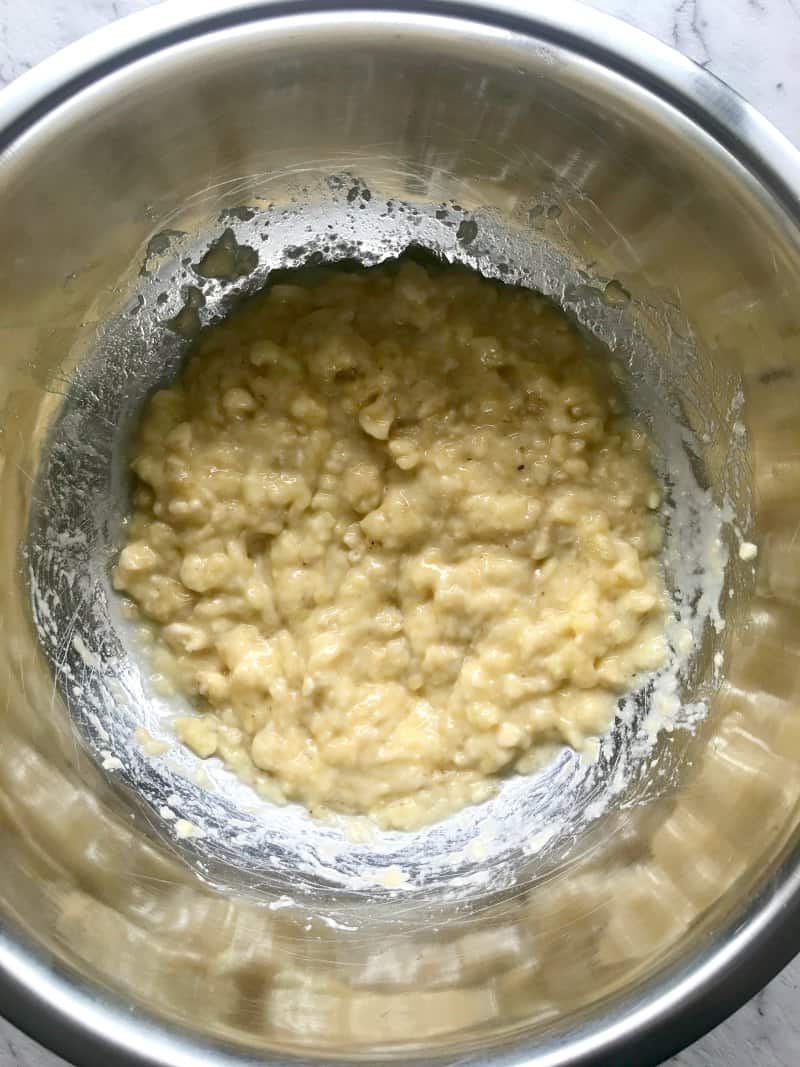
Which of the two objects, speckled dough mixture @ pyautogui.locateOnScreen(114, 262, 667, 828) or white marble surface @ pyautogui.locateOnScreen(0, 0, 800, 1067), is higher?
white marble surface @ pyautogui.locateOnScreen(0, 0, 800, 1067)

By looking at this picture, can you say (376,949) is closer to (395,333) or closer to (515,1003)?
(515,1003)

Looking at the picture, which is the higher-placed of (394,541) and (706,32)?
(706,32)

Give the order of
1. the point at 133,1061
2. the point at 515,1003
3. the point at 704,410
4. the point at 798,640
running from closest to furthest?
1. the point at 133,1061
2. the point at 515,1003
3. the point at 798,640
4. the point at 704,410

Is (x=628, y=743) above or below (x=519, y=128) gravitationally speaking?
below

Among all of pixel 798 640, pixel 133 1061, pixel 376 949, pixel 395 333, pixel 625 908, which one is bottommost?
pixel 133 1061

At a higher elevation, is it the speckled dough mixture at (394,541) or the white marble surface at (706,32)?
the white marble surface at (706,32)

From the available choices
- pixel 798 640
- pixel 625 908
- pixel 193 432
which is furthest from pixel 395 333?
pixel 625 908

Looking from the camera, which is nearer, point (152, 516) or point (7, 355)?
point (7, 355)

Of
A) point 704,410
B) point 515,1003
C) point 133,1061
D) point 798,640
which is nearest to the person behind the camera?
point 133,1061
